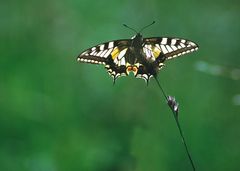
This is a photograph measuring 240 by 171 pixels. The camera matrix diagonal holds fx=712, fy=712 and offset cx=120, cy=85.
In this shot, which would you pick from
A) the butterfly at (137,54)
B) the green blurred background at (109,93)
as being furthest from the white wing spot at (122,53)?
the green blurred background at (109,93)

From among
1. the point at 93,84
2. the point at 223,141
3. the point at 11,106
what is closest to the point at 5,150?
the point at 11,106

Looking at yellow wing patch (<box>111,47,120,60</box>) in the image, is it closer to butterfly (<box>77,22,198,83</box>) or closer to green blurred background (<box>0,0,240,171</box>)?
butterfly (<box>77,22,198,83</box>)

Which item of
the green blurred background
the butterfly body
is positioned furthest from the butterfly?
the green blurred background

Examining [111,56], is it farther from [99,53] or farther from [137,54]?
[137,54]

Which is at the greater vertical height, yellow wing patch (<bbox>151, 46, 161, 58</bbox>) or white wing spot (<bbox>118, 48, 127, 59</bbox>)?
white wing spot (<bbox>118, 48, 127, 59</bbox>)

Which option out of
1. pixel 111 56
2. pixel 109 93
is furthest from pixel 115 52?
pixel 109 93

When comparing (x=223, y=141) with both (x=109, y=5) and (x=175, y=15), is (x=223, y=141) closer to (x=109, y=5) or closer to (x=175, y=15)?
(x=175, y=15)

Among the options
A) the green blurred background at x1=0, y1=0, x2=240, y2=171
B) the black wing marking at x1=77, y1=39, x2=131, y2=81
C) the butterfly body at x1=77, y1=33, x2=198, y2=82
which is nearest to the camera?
the butterfly body at x1=77, y1=33, x2=198, y2=82
